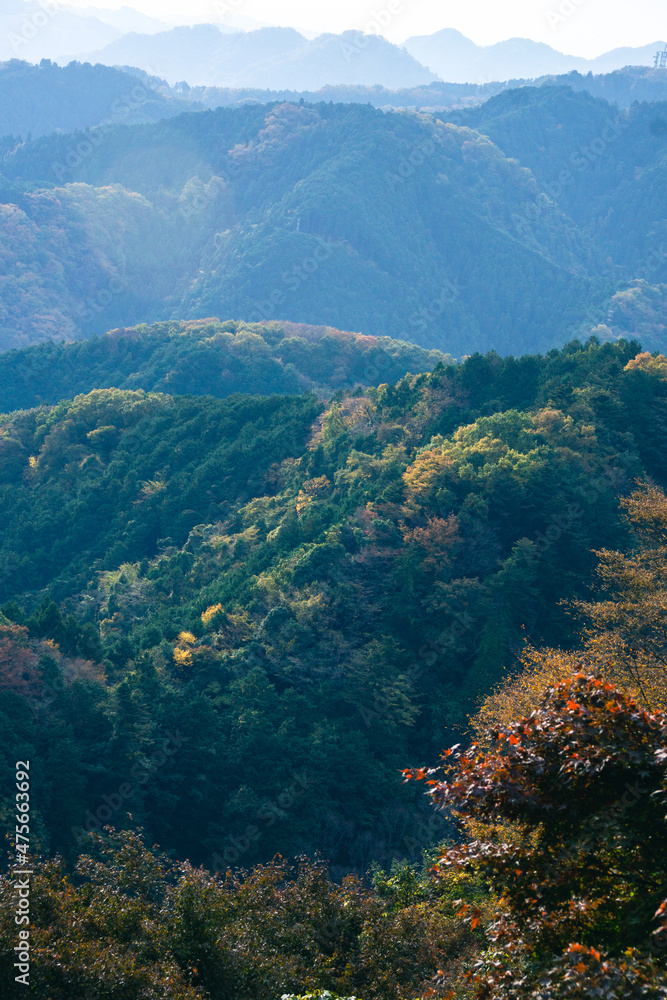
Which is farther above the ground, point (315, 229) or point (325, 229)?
point (325, 229)

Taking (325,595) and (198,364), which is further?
(198,364)

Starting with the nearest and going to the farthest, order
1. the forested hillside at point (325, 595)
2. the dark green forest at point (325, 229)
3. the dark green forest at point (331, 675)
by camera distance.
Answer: the dark green forest at point (331, 675)
the forested hillside at point (325, 595)
the dark green forest at point (325, 229)

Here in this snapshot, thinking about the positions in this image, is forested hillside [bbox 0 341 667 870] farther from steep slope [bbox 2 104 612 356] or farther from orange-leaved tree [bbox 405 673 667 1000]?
steep slope [bbox 2 104 612 356]

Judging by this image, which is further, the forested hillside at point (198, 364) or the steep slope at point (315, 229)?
the steep slope at point (315, 229)

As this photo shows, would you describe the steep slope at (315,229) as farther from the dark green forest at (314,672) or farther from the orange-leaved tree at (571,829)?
the orange-leaved tree at (571,829)

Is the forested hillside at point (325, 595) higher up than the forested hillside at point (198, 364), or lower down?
lower down

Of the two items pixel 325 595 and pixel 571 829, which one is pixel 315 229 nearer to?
pixel 325 595

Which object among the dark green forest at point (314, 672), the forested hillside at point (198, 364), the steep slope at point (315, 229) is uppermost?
the steep slope at point (315, 229)

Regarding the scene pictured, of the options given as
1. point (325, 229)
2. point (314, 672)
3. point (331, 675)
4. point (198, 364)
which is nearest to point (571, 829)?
point (331, 675)

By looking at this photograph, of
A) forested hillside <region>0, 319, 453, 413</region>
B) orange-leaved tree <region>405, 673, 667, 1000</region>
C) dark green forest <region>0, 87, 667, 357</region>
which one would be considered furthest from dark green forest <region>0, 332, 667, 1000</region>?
dark green forest <region>0, 87, 667, 357</region>

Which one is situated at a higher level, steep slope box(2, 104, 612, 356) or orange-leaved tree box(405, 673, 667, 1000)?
steep slope box(2, 104, 612, 356)

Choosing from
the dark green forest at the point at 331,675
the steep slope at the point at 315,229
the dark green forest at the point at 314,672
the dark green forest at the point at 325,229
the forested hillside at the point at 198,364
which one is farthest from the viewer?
the steep slope at the point at 315,229

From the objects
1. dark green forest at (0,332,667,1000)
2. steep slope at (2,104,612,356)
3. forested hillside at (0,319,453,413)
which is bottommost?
dark green forest at (0,332,667,1000)

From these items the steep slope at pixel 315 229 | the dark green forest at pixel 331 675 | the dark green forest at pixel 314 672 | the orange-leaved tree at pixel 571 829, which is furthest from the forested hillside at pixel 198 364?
the orange-leaved tree at pixel 571 829
